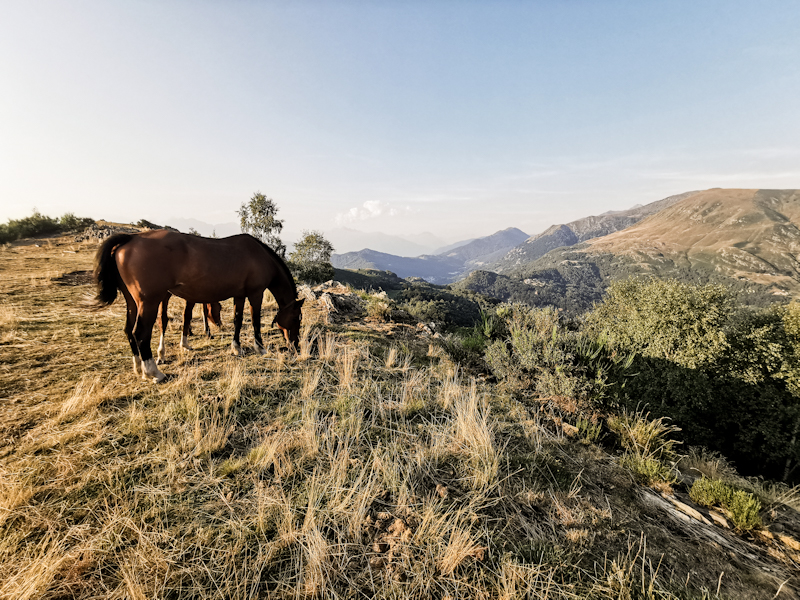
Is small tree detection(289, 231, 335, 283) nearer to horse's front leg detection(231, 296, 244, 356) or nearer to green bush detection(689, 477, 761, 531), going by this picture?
horse's front leg detection(231, 296, 244, 356)

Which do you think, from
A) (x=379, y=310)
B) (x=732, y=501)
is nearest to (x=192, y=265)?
(x=379, y=310)

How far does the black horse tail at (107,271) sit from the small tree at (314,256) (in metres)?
27.7

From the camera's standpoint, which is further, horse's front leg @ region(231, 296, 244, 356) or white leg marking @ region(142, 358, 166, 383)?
horse's front leg @ region(231, 296, 244, 356)

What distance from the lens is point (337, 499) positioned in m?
2.47

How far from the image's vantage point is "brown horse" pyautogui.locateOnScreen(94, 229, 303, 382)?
15.3 feet

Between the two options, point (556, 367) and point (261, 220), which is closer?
point (556, 367)

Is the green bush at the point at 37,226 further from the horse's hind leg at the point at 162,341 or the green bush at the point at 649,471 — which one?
the green bush at the point at 649,471

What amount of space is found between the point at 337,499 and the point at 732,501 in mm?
4095

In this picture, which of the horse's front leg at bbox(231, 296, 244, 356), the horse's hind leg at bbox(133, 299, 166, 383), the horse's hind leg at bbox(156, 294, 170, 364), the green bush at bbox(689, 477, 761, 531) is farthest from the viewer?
the horse's front leg at bbox(231, 296, 244, 356)

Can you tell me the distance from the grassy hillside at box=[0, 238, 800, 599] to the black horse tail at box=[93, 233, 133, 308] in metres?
1.14

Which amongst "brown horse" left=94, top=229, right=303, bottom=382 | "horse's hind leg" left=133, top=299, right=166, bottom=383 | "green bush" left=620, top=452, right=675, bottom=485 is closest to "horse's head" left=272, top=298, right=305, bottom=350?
"brown horse" left=94, top=229, right=303, bottom=382

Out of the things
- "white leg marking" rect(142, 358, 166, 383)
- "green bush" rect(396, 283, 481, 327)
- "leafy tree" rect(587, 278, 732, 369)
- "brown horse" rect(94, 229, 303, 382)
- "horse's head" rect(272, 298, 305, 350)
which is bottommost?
"green bush" rect(396, 283, 481, 327)

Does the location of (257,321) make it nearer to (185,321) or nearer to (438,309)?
(185,321)

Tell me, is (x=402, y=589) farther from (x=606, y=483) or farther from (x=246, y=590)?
(x=606, y=483)
